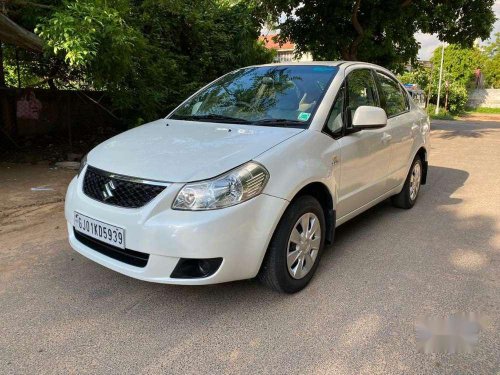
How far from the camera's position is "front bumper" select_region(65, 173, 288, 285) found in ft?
8.89

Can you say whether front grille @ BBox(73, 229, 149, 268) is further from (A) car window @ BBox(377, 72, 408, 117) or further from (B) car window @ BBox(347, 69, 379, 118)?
(A) car window @ BBox(377, 72, 408, 117)

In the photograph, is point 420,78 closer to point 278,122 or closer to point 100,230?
point 278,122

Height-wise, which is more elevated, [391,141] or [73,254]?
[391,141]

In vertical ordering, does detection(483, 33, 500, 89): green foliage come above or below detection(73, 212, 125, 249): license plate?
above

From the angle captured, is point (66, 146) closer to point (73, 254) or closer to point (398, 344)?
point (73, 254)

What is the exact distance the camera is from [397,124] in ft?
15.7

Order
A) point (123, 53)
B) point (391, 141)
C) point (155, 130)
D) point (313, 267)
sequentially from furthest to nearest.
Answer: point (123, 53) < point (391, 141) < point (155, 130) < point (313, 267)

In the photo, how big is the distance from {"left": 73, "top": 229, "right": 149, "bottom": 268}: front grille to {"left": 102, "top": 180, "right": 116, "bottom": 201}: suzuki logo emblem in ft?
1.03

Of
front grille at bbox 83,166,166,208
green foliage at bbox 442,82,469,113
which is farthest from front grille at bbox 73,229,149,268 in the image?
green foliage at bbox 442,82,469,113

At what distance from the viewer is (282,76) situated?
4.15 metres

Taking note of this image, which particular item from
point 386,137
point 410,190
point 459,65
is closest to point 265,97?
point 386,137

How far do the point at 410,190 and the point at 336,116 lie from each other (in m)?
2.19

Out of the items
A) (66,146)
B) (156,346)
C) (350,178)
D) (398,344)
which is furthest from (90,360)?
(66,146)

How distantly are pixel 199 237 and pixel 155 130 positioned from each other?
4.52 ft
